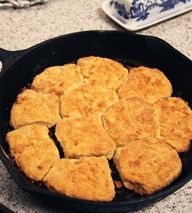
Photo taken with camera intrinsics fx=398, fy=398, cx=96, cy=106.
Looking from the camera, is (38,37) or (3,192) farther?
(38,37)

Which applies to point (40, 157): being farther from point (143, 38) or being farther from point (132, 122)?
point (143, 38)

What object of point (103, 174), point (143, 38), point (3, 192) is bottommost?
point (3, 192)

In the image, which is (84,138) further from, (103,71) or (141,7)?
(141,7)

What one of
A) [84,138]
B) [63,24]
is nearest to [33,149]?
[84,138]

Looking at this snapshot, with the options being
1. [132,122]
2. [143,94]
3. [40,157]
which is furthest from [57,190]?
[143,94]

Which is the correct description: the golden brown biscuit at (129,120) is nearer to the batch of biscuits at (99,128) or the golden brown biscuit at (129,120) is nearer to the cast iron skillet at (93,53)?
the batch of biscuits at (99,128)
